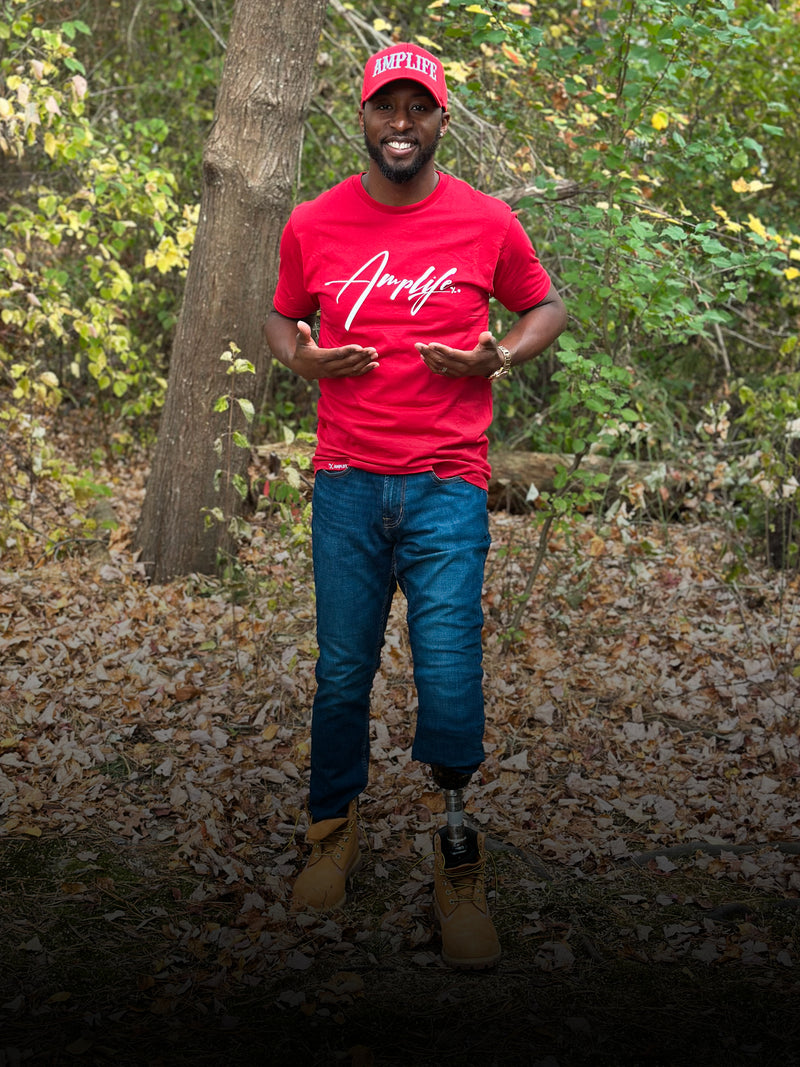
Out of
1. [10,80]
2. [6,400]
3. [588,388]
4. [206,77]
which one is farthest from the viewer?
[206,77]

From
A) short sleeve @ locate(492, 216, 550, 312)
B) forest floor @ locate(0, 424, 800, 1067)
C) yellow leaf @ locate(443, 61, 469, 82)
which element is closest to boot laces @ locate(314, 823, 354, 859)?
forest floor @ locate(0, 424, 800, 1067)

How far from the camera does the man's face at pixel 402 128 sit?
298 cm

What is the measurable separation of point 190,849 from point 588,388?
275cm

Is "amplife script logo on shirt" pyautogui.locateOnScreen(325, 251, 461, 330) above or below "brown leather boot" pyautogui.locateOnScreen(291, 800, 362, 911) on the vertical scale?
above

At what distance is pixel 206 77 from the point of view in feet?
28.8

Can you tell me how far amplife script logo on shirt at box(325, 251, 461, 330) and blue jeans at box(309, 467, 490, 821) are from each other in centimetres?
51

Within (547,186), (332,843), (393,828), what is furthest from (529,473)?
(332,843)

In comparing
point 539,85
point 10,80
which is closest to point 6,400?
point 10,80

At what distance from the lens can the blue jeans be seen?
10.1 feet

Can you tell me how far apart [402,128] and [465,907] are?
2.35 metres

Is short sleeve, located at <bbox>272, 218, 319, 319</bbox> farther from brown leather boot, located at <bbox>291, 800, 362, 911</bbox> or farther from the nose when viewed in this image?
brown leather boot, located at <bbox>291, 800, 362, 911</bbox>

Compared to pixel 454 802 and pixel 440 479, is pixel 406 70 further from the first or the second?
pixel 454 802

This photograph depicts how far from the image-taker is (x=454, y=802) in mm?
3211

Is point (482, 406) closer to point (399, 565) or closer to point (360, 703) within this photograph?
point (399, 565)
